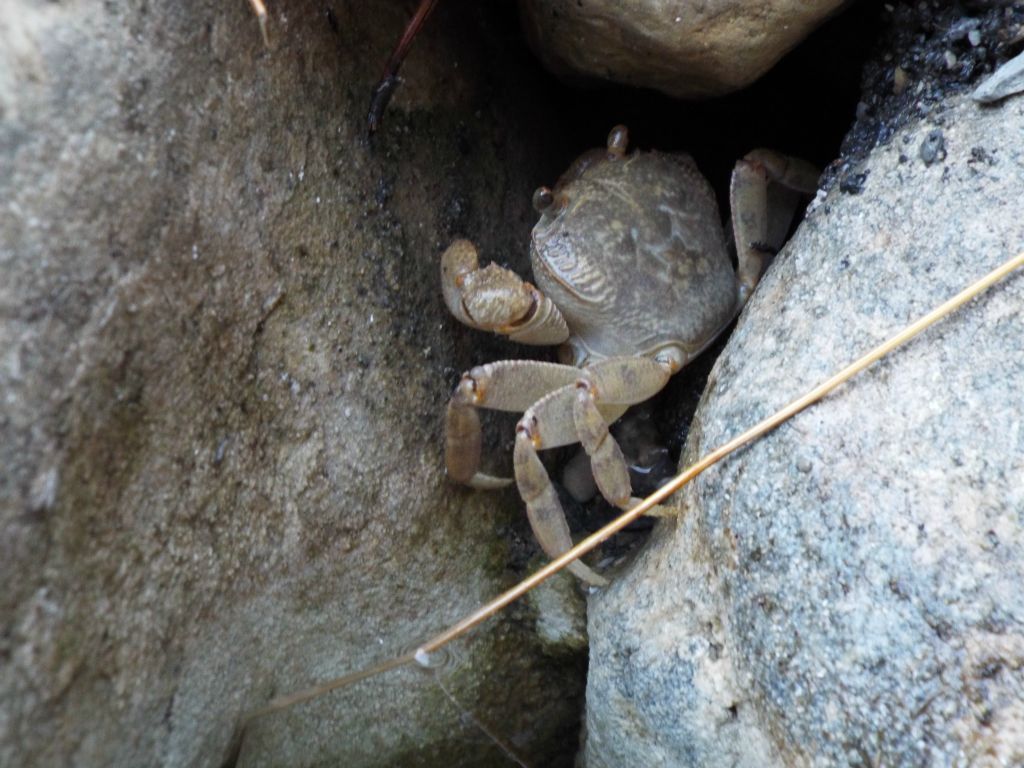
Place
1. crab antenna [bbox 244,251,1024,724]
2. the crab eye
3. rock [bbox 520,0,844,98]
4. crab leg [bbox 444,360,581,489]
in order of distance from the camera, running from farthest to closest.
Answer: the crab eye
crab leg [bbox 444,360,581,489]
rock [bbox 520,0,844,98]
crab antenna [bbox 244,251,1024,724]

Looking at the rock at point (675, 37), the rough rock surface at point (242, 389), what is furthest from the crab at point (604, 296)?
the rock at point (675, 37)

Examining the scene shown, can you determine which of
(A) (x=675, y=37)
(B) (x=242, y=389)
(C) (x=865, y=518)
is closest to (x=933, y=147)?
(A) (x=675, y=37)

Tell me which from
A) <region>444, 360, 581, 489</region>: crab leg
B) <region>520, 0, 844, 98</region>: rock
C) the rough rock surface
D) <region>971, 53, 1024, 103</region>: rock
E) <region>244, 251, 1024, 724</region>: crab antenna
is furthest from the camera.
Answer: <region>444, 360, 581, 489</region>: crab leg

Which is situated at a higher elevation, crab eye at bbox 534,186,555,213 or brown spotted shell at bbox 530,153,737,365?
crab eye at bbox 534,186,555,213

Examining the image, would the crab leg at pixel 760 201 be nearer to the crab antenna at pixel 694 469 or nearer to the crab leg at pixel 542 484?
the crab leg at pixel 542 484

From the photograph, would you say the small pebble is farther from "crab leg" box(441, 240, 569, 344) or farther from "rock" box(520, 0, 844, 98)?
"crab leg" box(441, 240, 569, 344)

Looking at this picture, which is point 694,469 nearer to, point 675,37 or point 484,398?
point 484,398

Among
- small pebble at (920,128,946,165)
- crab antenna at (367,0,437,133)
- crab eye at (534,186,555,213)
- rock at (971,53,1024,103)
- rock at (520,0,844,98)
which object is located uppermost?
crab antenna at (367,0,437,133)

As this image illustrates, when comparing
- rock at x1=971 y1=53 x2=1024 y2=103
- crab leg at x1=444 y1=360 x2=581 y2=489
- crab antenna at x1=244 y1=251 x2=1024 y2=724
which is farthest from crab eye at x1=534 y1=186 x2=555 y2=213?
rock at x1=971 y1=53 x2=1024 y2=103
